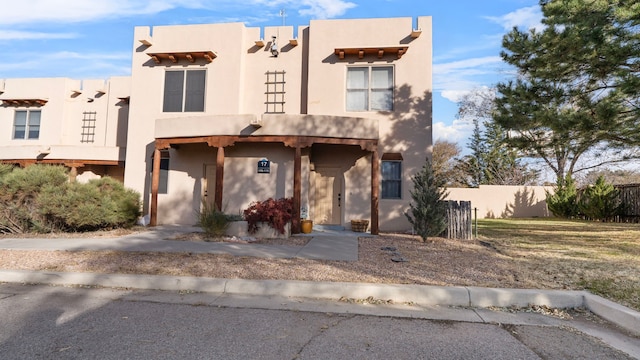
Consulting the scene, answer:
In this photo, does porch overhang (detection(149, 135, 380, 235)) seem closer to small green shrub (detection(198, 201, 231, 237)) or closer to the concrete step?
small green shrub (detection(198, 201, 231, 237))

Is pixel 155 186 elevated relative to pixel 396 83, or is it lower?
lower

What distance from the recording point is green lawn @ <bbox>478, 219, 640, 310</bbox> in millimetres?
5539

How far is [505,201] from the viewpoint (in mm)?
22938

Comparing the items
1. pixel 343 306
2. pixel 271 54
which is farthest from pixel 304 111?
pixel 343 306

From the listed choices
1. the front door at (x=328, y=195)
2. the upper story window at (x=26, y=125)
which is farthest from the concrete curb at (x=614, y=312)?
the upper story window at (x=26, y=125)

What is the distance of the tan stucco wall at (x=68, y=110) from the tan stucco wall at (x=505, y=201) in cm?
1873

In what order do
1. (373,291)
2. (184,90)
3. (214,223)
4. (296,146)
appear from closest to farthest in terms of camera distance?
1. (373,291)
2. (214,223)
3. (296,146)
4. (184,90)

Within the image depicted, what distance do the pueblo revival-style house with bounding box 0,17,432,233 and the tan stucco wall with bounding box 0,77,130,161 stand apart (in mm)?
2515

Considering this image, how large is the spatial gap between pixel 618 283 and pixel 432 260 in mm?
2920

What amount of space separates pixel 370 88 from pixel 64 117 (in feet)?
45.5

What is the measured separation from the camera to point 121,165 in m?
15.6

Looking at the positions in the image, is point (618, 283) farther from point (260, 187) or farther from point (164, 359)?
point (260, 187)

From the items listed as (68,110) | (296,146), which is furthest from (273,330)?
(68,110)

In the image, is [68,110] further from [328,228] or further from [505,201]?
[505,201]
